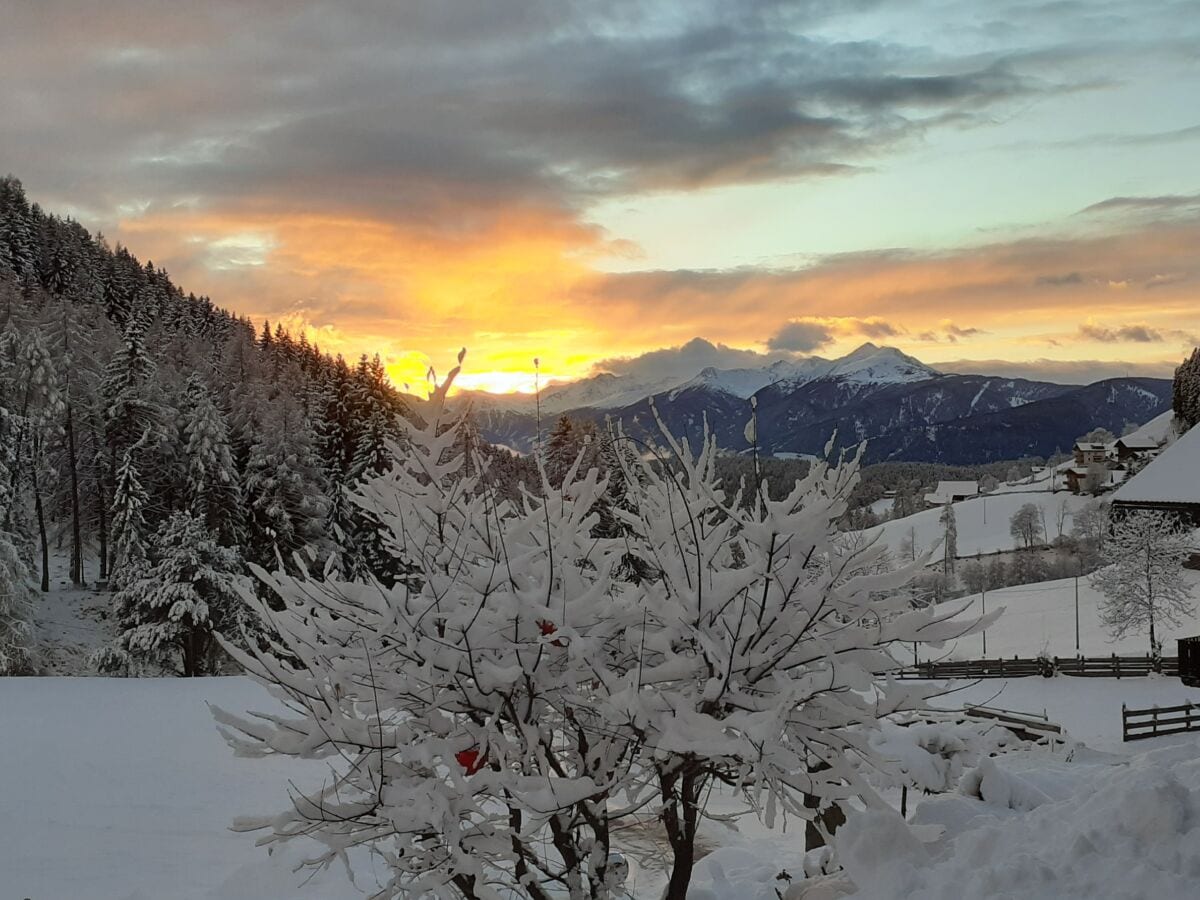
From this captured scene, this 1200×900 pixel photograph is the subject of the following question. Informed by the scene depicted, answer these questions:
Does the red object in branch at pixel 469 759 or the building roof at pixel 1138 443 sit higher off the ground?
the building roof at pixel 1138 443

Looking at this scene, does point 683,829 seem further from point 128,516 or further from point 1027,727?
point 128,516

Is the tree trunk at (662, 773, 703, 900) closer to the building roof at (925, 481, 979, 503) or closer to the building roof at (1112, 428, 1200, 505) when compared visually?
the building roof at (1112, 428, 1200, 505)

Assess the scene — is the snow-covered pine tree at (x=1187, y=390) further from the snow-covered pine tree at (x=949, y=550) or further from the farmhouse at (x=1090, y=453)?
the farmhouse at (x=1090, y=453)

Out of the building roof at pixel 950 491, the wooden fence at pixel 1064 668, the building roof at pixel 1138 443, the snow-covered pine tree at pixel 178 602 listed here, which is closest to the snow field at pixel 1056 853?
the snow-covered pine tree at pixel 178 602

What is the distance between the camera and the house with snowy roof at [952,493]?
Result: 464 ft

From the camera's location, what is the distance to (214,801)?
16.1 m

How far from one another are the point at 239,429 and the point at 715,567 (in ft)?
117

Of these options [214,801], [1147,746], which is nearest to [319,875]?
[214,801]

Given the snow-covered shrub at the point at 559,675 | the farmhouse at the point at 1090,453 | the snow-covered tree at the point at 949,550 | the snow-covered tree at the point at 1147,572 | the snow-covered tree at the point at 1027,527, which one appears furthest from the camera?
the farmhouse at the point at 1090,453

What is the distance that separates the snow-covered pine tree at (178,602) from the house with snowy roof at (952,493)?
129 m

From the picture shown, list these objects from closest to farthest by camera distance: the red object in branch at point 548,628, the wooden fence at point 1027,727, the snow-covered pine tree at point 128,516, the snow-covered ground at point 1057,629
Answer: the red object in branch at point 548,628 < the wooden fence at point 1027,727 < the snow-covered pine tree at point 128,516 < the snow-covered ground at point 1057,629

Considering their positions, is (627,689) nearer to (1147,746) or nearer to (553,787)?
(553,787)

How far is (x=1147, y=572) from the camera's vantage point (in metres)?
41.4

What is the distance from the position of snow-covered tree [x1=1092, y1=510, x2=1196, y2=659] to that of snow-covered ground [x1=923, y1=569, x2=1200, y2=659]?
8.54 ft
